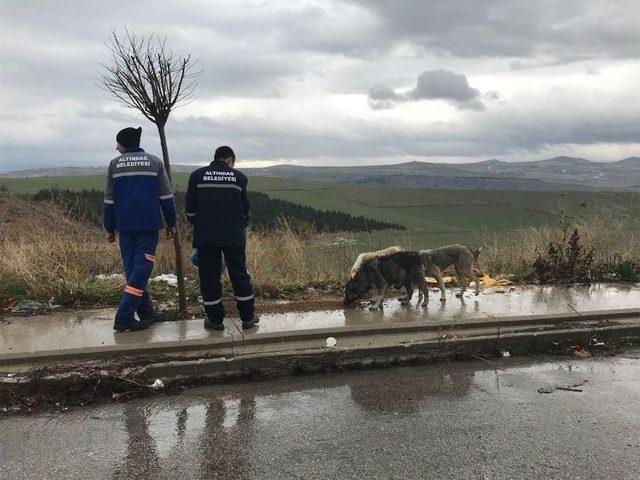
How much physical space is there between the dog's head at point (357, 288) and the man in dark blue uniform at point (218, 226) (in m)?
1.62

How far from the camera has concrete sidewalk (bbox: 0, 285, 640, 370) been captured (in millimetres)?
5676

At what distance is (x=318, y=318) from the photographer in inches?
277

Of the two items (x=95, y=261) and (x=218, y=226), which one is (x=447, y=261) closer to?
(x=218, y=226)

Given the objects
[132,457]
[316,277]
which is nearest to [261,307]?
[316,277]

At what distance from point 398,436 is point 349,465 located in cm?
58

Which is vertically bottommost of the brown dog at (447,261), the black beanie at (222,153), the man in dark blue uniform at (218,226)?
the brown dog at (447,261)

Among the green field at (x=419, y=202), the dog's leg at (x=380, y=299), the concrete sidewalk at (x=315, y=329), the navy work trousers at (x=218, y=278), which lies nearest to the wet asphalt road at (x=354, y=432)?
the concrete sidewalk at (x=315, y=329)

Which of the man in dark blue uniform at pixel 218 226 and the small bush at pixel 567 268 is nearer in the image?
the man in dark blue uniform at pixel 218 226

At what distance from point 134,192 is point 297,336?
250cm

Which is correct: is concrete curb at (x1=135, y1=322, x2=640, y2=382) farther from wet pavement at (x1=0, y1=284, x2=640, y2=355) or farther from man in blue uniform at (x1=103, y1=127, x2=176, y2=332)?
man in blue uniform at (x1=103, y1=127, x2=176, y2=332)

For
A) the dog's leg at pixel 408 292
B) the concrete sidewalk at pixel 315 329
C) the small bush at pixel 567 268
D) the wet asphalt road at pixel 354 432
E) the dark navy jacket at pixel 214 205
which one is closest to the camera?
the wet asphalt road at pixel 354 432

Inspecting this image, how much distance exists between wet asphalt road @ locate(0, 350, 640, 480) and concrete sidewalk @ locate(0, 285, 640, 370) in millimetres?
706

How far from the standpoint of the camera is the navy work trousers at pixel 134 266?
20.6 ft

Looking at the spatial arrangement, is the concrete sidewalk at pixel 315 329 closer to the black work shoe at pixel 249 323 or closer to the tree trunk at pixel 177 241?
the black work shoe at pixel 249 323
